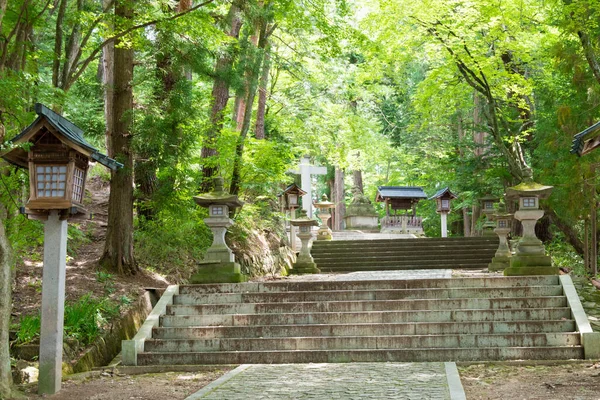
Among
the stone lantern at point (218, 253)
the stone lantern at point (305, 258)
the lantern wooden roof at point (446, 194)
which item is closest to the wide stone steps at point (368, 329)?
the stone lantern at point (218, 253)

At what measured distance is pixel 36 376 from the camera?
7.91m

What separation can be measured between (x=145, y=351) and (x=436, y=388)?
4563mm

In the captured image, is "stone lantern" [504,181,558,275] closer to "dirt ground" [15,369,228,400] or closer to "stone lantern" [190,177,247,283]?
"stone lantern" [190,177,247,283]

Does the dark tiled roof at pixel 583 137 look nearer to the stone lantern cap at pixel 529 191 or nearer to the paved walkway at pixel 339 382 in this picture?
the paved walkway at pixel 339 382

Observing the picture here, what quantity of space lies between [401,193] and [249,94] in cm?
1703

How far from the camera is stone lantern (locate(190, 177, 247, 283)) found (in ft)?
38.5

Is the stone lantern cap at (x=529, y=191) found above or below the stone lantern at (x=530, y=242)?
above

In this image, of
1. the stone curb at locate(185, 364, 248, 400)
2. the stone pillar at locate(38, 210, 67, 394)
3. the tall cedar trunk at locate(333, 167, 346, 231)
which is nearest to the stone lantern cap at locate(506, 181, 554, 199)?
the stone curb at locate(185, 364, 248, 400)

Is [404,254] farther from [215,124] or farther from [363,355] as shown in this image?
[363,355]

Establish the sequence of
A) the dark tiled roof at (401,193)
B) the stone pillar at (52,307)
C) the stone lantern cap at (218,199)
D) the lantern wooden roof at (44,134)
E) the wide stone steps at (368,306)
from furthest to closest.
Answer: the dark tiled roof at (401,193), the stone lantern cap at (218,199), the wide stone steps at (368,306), the lantern wooden roof at (44,134), the stone pillar at (52,307)

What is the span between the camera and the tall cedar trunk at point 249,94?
13648mm

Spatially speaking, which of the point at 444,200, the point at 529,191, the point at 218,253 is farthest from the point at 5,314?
the point at 444,200

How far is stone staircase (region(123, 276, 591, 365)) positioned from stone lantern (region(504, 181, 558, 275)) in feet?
3.17

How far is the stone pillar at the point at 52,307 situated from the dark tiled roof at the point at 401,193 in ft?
80.0
